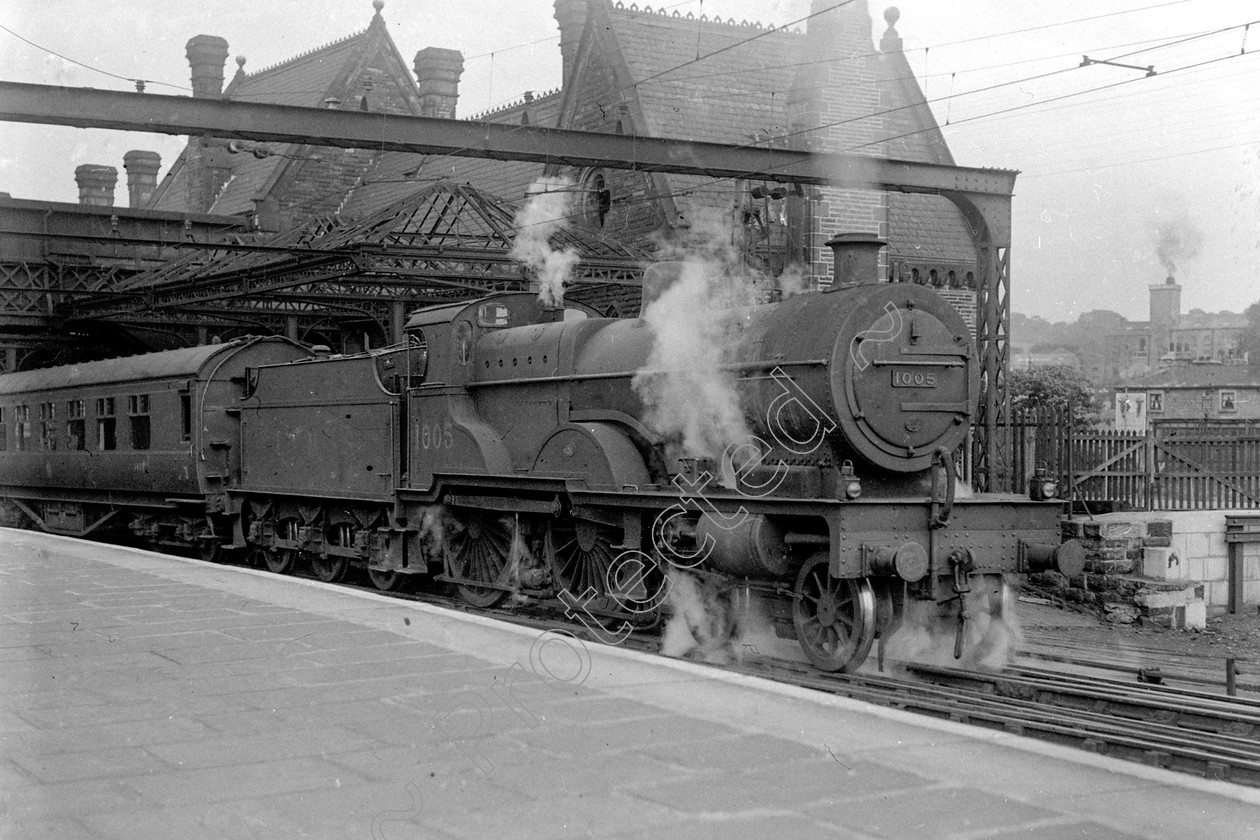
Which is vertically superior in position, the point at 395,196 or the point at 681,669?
the point at 395,196

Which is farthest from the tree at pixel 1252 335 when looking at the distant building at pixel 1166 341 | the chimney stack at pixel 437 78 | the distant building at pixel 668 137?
the chimney stack at pixel 437 78

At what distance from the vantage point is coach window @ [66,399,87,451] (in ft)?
65.2

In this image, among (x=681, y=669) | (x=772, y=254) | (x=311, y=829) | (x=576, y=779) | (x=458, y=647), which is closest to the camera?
(x=311, y=829)

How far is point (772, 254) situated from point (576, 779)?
16.1 metres

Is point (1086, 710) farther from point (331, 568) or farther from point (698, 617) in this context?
point (331, 568)

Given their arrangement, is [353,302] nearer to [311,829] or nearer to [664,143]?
[664,143]

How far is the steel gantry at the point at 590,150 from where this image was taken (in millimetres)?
12180

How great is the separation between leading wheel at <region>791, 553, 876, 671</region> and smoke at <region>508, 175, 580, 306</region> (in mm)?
4736

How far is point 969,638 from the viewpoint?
9117 mm

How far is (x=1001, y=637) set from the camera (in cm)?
909

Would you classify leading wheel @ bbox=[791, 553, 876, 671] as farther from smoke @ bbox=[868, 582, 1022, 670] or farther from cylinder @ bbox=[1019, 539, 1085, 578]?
cylinder @ bbox=[1019, 539, 1085, 578]

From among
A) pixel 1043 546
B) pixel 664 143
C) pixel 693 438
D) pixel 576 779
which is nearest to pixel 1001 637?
pixel 1043 546

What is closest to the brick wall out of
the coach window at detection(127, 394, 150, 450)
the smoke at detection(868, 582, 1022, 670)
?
the coach window at detection(127, 394, 150, 450)

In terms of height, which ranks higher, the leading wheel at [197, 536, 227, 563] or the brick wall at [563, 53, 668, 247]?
the brick wall at [563, 53, 668, 247]
